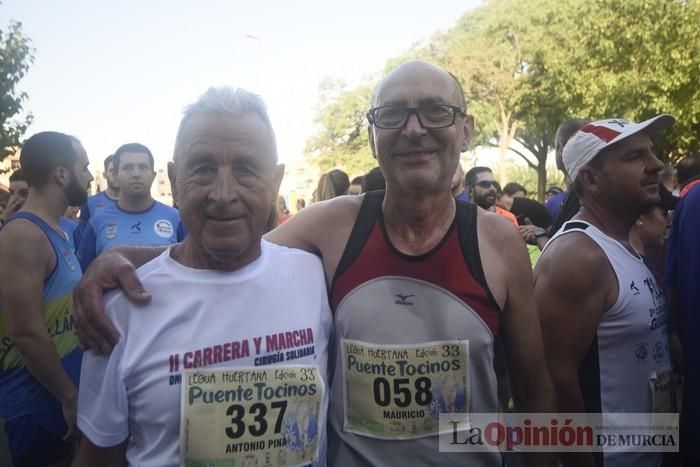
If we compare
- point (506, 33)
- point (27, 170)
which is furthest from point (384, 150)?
point (506, 33)

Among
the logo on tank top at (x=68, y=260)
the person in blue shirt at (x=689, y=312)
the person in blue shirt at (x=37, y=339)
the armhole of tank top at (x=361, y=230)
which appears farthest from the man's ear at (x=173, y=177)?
the person in blue shirt at (x=689, y=312)

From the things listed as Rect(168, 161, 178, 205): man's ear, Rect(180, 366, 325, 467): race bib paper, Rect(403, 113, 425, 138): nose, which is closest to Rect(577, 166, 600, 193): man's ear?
Rect(403, 113, 425, 138): nose

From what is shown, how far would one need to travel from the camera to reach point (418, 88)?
209cm

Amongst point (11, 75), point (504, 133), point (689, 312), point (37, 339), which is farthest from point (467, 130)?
point (504, 133)

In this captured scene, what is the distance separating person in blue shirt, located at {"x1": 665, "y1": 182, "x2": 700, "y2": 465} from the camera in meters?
2.45

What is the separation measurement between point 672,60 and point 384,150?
17109 millimetres

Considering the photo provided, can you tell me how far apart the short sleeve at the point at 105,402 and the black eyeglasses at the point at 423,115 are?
3.88 feet

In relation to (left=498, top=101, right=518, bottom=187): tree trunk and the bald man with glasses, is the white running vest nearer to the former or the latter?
the bald man with glasses

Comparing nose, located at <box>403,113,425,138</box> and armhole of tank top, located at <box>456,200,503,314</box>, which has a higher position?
nose, located at <box>403,113,425,138</box>

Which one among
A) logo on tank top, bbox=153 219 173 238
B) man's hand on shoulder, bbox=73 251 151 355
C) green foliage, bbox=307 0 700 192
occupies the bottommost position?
logo on tank top, bbox=153 219 173 238

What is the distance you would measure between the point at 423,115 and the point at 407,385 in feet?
3.16

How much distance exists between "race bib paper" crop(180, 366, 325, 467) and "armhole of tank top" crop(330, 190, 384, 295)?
447 millimetres

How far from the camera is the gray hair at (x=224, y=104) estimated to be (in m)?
1.73

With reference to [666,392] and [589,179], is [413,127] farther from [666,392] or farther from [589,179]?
[666,392]
